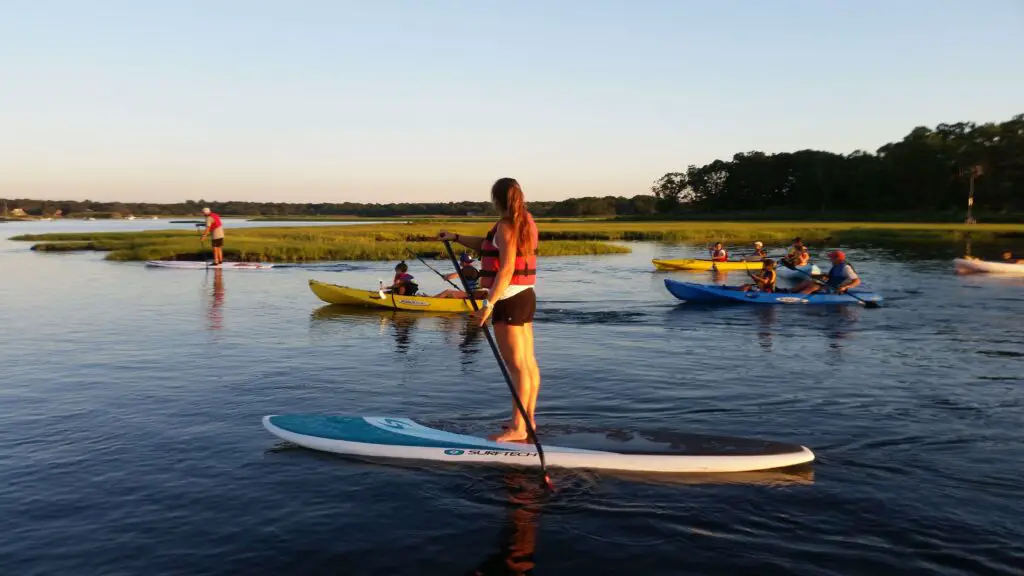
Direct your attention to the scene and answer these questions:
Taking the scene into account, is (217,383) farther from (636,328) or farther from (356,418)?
(636,328)

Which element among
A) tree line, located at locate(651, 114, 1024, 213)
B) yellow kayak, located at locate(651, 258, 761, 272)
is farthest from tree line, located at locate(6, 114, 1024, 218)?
yellow kayak, located at locate(651, 258, 761, 272)

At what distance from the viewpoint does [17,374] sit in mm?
13125

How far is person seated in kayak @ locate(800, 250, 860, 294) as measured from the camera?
2233 centimetres

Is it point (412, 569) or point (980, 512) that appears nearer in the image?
point (412, 569)

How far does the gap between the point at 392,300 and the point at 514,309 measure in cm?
1455

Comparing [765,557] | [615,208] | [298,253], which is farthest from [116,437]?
[615,208]

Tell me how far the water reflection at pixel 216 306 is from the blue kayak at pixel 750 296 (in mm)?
12822

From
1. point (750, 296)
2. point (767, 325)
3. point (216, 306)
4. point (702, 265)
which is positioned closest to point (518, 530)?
point (767, 325)

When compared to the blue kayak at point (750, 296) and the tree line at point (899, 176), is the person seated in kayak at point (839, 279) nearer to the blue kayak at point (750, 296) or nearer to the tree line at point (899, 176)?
the blue kayak at point (750, 296)

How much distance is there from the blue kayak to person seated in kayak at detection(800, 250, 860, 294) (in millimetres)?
233

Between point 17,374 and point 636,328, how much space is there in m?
13.0

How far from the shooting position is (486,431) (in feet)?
29.2

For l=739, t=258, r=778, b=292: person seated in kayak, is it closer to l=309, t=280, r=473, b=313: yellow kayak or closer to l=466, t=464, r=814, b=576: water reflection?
l=309, t=280, r=473, b=313: yellow kayak

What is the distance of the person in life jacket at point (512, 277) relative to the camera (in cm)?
720
